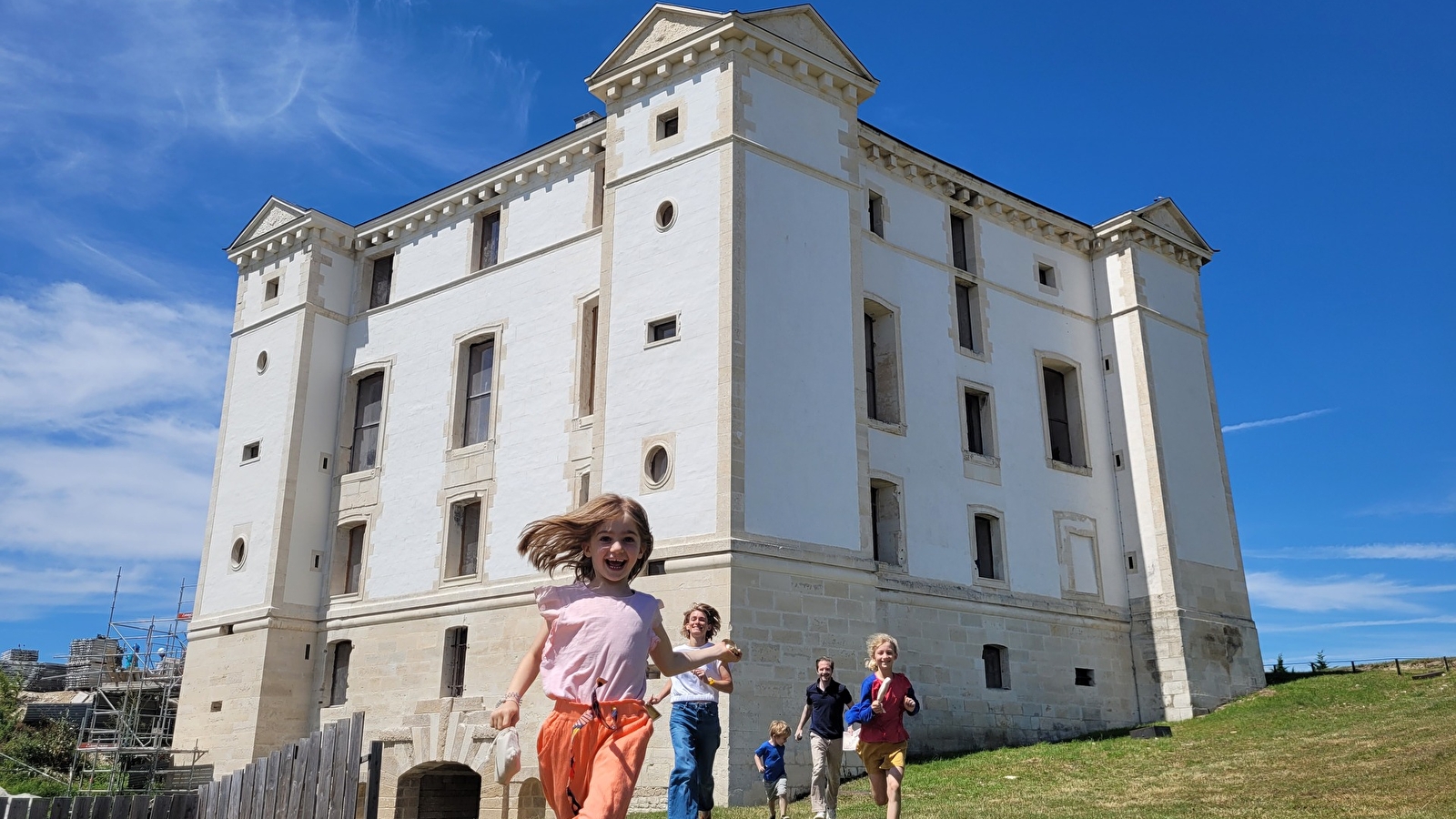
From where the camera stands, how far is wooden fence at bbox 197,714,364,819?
43.4 ft

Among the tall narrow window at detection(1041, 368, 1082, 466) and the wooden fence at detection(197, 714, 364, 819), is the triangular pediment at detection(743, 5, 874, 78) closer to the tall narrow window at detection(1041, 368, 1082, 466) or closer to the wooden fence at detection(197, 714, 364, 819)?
the tall narrow window at detection(1041, 368, 1082, 466)

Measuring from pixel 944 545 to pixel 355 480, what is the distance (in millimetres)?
15096

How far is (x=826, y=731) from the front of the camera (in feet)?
42.7

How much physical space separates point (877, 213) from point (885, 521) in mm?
7254

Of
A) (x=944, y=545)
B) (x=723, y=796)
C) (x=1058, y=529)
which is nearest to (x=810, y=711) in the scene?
(x=723, y=796)

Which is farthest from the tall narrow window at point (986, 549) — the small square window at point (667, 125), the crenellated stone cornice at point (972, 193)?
the small square window at point (667, 125)

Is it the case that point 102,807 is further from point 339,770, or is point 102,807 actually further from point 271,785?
point 339,770

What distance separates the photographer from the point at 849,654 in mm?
21375

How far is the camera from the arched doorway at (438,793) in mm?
17609

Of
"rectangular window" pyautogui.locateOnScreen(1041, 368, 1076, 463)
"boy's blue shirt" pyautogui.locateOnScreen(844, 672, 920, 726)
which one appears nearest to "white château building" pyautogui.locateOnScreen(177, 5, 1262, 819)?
"rectangular window" pyautogui.locateOnScreen(1041, 368, 1076, 463)

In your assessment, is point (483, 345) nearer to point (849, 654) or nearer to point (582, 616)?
point (849, 654)

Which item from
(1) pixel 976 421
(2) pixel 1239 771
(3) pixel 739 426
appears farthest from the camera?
(1) pixel 976 421

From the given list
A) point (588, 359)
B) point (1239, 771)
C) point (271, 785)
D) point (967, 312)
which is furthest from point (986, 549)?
point (271, 785)

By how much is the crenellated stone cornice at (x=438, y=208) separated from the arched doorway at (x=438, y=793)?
45.9 ft
